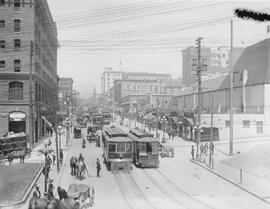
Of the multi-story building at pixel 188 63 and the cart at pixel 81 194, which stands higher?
the multi-story building at pixel 188 63

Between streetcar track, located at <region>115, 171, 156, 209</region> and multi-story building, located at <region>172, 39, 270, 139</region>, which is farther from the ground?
multi-story building, located at <region>172, 39, 270, 139</region>

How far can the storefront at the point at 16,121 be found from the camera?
51812mm

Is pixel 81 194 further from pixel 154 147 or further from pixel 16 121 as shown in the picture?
pixel 16 121

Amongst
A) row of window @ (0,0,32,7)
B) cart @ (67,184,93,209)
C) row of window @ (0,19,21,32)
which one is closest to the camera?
cart @ (67,184,93,209)

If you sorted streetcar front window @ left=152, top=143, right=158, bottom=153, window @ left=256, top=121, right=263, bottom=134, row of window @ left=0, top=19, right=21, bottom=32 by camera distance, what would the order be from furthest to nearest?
window @ left=256, top=121, right=263, bottom=134 → row of window @ left=0, top=19, right=21, bottom=32 → streetcar front window @ left=152, top=143, right=158, bottom=153

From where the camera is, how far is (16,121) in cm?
5197

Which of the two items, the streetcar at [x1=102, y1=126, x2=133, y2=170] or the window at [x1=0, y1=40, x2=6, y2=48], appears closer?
the streetcar at [x1=102, y1=126, x2=133, y2=170]

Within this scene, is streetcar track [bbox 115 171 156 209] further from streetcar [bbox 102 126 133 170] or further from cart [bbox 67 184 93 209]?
cart [bbox 67 184 93 209]

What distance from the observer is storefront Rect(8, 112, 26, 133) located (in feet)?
170

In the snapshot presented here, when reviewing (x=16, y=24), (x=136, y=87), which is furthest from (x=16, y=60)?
(x=136, y=87)

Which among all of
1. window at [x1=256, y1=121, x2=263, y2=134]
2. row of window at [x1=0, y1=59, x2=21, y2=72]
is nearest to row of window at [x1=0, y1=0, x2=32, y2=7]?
row of window at [x1=0, y1=59, x2=21, y2=72]

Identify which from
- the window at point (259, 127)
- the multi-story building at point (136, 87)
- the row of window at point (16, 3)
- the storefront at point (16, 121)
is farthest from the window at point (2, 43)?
the multi-story building at point (136, 87)

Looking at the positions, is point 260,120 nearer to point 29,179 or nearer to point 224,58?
point 29,179

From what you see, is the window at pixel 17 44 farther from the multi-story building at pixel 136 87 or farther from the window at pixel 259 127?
the multi-story building at pixel 136 87
